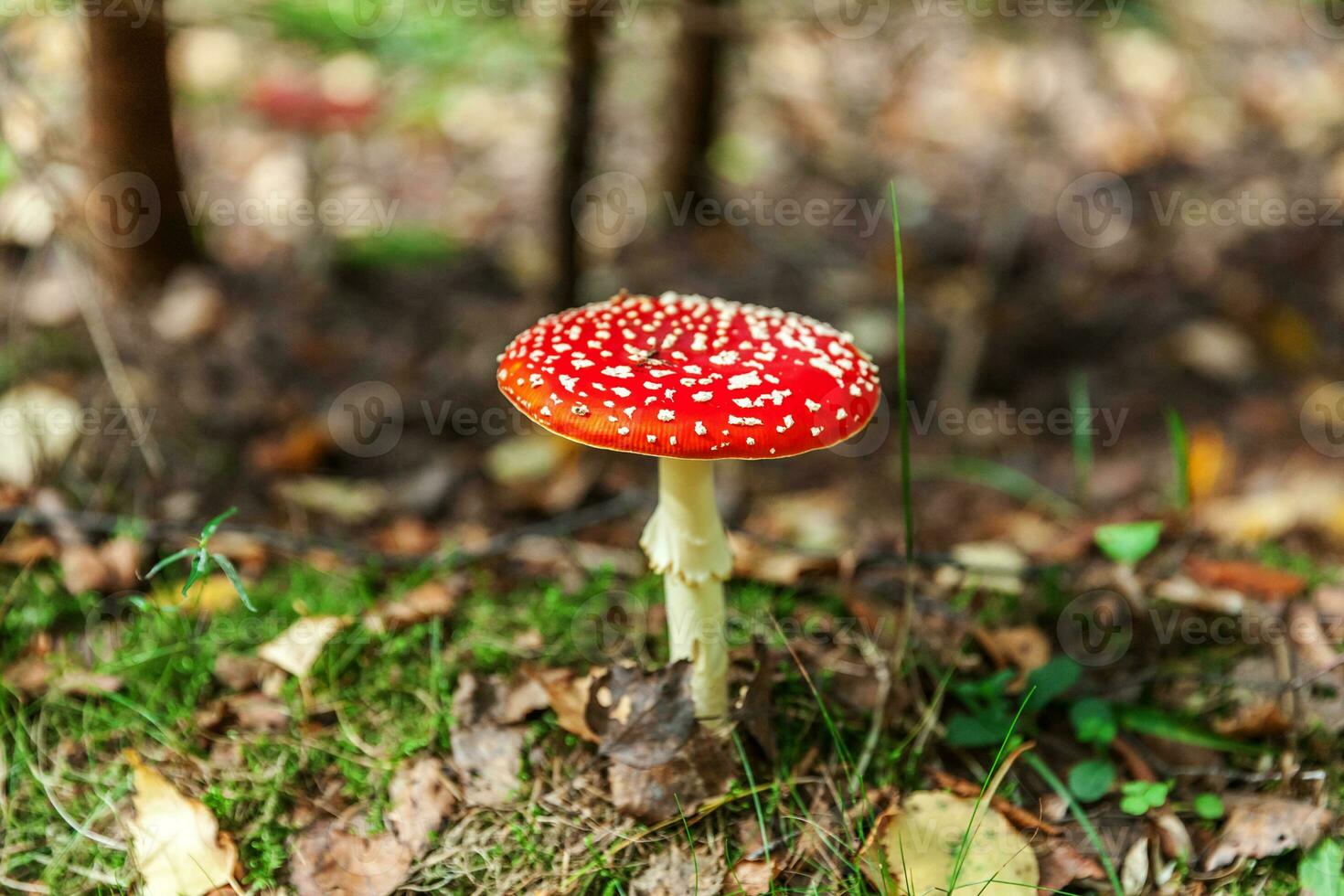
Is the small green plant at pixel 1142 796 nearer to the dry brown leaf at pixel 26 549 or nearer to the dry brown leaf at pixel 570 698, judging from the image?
the dry brown leaf at pixel 570 698

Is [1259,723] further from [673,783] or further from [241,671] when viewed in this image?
[241,671]

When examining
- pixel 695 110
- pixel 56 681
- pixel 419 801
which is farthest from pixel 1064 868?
pixel 695 110

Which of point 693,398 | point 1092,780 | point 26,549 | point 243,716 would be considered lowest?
point 1092,780

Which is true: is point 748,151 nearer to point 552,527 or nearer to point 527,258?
point 527,258

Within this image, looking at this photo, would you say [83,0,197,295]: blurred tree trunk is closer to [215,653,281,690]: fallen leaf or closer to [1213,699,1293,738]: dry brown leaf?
[215,653,281,690]: fallen leaf

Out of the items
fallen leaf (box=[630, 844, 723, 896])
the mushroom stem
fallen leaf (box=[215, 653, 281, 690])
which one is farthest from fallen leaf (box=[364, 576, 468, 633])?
fallen leaf (box=[630, 844, 723, 896])

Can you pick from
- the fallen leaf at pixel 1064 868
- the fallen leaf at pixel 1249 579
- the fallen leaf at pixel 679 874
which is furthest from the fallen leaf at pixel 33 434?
the fallen leaf at pixel 1249 579
